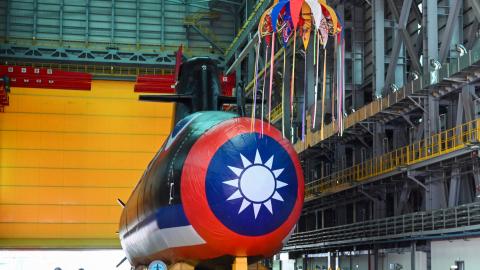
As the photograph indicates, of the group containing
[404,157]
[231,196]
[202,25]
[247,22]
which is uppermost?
[202,25]

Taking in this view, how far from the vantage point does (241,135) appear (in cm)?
1614

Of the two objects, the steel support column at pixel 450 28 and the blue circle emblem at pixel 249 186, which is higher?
the steel support column at pixel 450 28

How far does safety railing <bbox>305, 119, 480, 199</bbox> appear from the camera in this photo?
84.1ft

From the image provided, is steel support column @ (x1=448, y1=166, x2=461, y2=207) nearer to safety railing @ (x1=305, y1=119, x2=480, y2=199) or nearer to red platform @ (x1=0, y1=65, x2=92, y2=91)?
safety railing @ (x1=305, y1=119, x2=480, y2=199)

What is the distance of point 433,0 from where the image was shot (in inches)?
1159

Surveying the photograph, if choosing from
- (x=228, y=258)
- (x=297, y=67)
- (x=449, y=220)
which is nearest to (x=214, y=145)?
(x=228, y=258)

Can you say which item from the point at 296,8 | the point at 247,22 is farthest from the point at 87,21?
the point at 296,8

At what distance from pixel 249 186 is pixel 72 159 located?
4172 cm

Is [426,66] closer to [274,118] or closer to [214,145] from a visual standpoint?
[214,145]

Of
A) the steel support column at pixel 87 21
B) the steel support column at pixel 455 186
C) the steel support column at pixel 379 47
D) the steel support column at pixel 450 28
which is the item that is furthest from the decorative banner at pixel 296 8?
the steel support column at pixel 87 21

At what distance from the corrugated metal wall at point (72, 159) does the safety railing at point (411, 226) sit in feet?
64.9

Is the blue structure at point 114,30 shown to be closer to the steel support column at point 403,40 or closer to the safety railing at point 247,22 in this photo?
the safety railing at point 247,22

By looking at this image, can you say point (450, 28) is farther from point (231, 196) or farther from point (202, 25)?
point (202, 25)

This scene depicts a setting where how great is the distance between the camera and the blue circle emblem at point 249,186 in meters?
15.5
